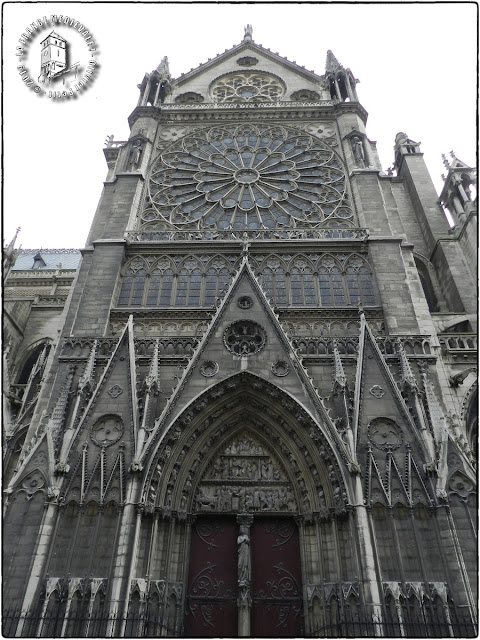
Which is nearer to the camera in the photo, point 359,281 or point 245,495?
point 245,495

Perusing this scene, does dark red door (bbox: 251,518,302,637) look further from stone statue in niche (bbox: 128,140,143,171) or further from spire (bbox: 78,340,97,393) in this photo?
stone statue in niche (bbox: 128,140,143,171)

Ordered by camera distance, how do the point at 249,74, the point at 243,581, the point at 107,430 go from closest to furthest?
the point at 243,581 < the point at 107,430 < the point at 249,74

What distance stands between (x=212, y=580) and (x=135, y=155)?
17442 mm

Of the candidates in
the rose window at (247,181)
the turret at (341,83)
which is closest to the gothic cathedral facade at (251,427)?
the rose window at (247,181)

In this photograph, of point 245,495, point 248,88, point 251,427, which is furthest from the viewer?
point 248,88

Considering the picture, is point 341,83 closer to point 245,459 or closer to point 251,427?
point 251,427

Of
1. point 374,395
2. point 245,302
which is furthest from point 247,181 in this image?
point 374,395

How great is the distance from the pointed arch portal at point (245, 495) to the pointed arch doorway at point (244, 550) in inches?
0.9

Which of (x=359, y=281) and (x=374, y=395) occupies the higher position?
(x=359, y=281)

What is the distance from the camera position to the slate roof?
111ft

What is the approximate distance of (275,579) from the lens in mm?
11711

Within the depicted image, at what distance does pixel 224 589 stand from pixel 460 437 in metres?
7.60

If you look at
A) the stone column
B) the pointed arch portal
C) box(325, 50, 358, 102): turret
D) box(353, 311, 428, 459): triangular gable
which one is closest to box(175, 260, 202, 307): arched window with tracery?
the pointed arch portal

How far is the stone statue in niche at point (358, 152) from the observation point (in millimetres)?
20031
